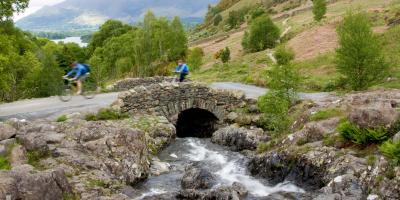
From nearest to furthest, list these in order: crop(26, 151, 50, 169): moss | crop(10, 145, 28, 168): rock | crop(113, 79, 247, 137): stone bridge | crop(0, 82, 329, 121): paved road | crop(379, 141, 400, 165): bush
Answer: crop(379, 141, 400, 165): bush
crop(10, 145, 28, 168): rock
crop(26, 151, 50, 169): moss
crop(0, 82, 329, 121): paved road
crop(113, 79, 247, 137): stone bridge

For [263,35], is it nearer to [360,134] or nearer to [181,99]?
[181,99]

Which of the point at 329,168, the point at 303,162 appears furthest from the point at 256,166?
the point at 329,168

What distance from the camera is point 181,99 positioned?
3466 centimetres

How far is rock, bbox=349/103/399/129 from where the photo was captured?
17.8 m

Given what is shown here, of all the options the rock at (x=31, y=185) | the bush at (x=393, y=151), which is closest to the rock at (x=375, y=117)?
the bush at (x=393, y=151)

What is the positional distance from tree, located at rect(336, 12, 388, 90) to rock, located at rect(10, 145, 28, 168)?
23777 mm

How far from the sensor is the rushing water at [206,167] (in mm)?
20000

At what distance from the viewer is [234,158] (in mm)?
26516

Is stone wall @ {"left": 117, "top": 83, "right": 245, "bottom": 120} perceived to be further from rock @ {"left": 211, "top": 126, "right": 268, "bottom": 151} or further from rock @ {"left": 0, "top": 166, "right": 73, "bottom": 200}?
rock @ {"left": 0, "top": 166, "right": 73, "bottom": 200}

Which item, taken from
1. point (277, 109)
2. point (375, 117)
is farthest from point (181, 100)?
point (375, 117)

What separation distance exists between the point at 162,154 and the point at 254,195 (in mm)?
10009

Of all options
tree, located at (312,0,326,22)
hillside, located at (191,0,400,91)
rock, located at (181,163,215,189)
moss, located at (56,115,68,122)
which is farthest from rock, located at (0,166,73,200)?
tree, located at (312,0,326,22)

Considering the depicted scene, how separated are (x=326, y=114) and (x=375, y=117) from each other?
4.66 meters

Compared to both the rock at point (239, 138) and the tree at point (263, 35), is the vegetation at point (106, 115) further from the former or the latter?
the tree at point (263, 35)
